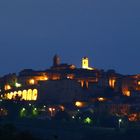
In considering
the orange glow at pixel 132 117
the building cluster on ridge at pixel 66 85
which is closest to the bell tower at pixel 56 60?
the building cluster on ridge at pixel 66 85

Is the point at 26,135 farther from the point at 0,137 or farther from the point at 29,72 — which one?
the point at 29,72

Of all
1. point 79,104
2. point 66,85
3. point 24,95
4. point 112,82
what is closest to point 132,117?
point 79,104

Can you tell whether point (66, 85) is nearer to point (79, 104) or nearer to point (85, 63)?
point (79, 104)

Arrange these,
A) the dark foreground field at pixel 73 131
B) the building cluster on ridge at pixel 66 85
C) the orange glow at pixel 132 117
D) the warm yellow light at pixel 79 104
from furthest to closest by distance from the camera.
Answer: the building cluster on ridge at pixel 66 85 < the warm yellow light at pixel 79 104 < the orange glow at pixel 132 117 < the dark foreground field at pixel 73 131

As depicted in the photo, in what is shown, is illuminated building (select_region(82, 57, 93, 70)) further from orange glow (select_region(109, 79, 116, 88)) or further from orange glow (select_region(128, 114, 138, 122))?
orange glow (select_region(128, 114, 138, 122))

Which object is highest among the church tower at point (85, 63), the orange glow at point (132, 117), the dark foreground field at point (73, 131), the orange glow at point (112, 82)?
the church tower at point (85, 63)

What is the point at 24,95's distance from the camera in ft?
282

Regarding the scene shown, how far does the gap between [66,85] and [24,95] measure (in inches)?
168

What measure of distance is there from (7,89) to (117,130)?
27.5 meters

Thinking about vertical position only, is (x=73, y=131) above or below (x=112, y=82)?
below

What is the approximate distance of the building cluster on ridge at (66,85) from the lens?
86125mm

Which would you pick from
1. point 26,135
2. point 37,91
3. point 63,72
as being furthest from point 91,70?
point 26,135

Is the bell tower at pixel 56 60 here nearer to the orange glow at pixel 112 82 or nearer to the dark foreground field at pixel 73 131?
the orange glow at pixel 112 82

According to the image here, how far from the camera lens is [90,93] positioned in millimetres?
89000
